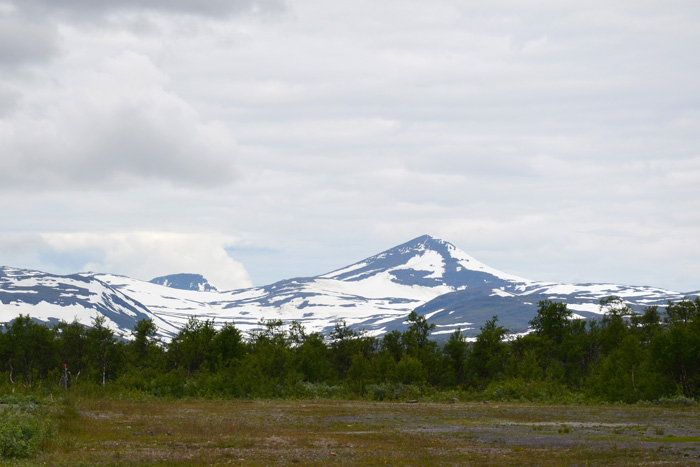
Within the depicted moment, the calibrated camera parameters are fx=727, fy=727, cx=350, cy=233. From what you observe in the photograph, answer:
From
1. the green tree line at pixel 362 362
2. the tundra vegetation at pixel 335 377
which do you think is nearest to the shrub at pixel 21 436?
the tundra vegetation at pixel 335 377

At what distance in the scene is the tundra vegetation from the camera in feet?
127

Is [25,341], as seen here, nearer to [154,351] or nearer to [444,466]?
[154,351]

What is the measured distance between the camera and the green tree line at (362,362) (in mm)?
69188

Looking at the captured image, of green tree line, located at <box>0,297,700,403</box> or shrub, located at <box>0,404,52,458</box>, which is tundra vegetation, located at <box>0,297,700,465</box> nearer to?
shrub, located at <box>0,404,52,458</box>

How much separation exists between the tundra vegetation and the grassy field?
30 centimetres

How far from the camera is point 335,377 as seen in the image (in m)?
101

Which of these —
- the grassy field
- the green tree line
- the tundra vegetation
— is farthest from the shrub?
the green tree line

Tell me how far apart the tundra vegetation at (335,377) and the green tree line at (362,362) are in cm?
21

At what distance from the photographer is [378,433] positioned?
38625 millimetres

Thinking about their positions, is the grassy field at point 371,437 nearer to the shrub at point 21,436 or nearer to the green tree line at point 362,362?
the shrub at point 21,436

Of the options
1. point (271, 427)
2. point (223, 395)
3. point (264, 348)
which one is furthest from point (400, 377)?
point (271, 427)

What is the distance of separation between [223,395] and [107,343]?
40.6 meters

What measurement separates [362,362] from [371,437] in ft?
187

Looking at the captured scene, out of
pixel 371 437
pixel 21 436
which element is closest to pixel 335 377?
pixel 371 437
